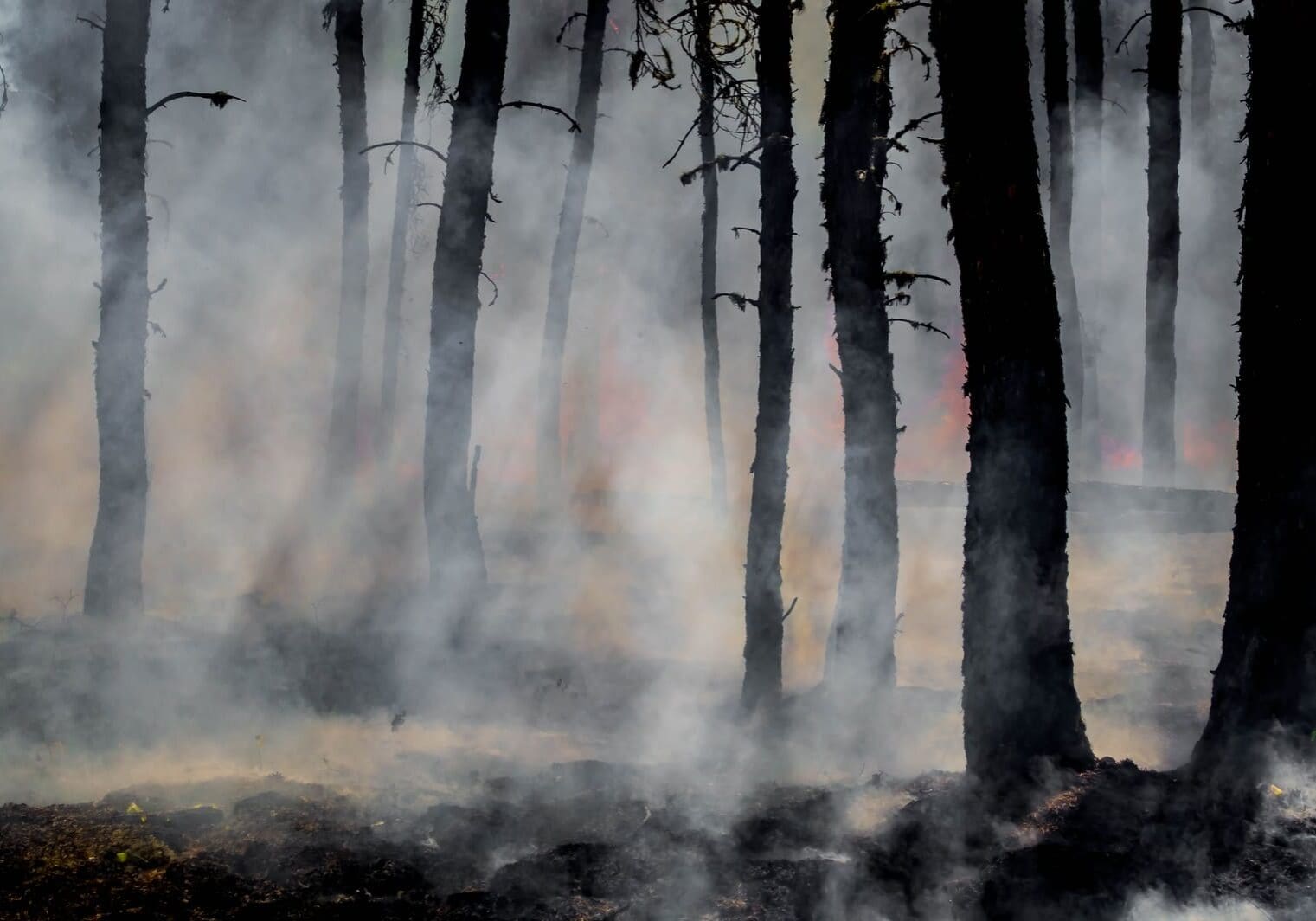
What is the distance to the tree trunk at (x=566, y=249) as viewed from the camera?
1566 cm

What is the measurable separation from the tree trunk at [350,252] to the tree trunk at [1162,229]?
39.0ft

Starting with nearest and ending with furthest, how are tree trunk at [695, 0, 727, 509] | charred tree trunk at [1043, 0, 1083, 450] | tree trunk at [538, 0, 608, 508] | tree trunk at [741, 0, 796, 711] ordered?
tree trunk at [741, 0, 796, 711], tree trunk at [538, 0, 608, 508], charred tree trunk at [1043, 0, 1083, 450], tree trunk at [695, 0, 727, 509]

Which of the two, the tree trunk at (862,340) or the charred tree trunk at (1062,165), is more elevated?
the charred tree trunk at (1062,165)

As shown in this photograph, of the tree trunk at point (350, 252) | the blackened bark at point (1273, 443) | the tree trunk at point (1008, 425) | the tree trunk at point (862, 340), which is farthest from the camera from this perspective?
the tree trunk at point (350, 252)

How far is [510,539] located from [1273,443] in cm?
1073

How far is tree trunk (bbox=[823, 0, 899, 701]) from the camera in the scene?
7.82 m

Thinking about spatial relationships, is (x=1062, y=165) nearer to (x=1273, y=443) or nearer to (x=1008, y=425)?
(x=1273, y=443)

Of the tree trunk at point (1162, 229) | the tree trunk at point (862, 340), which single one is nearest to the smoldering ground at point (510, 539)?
the tree trunk at point (862, 340)

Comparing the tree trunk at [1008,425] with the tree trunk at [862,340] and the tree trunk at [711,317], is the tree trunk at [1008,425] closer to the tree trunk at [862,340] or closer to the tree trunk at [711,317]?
the tree trunk at [862,340]

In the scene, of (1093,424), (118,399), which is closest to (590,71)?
(118,399)

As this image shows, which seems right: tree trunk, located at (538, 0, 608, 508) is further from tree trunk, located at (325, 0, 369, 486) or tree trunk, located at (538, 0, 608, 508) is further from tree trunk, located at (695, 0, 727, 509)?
tree trunk, located at (325, 0, 369, 486)

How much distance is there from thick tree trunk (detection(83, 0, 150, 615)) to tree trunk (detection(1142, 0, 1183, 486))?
1368 centimetres

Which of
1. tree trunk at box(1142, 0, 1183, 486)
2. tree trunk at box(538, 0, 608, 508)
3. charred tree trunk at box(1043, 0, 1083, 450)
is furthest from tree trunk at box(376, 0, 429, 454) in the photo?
tree trunk at box(1142, 0, 1183, 486)

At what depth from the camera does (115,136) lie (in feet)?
28.8
